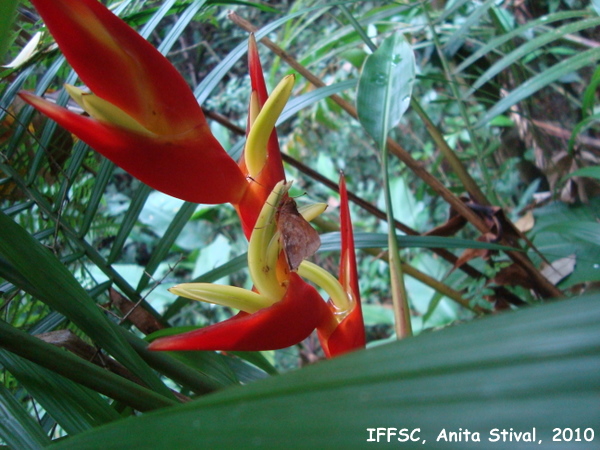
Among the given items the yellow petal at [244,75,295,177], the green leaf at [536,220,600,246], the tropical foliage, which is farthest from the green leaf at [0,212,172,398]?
the green leaf at [536,220,600,246]

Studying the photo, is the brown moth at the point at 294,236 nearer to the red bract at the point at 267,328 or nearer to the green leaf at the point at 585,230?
the red bract at the point at 267,328

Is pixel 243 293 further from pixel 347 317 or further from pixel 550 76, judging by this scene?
pixel 550 76

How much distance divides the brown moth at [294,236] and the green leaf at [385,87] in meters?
0.22

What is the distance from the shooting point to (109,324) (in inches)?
8.1

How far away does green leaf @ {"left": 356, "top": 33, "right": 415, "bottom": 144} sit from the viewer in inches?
18.8

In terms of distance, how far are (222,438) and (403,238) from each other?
0.39 metres

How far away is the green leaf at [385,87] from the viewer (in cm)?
48

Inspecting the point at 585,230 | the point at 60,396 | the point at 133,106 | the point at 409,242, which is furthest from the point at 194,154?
the point at 585,230

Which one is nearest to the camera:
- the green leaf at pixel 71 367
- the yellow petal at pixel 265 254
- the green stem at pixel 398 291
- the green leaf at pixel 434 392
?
the green leaf at pixel 434 392

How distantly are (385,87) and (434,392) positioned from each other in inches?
18.7

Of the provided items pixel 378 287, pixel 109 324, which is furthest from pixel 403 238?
pixel 378 287

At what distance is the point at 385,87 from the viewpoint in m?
0.50

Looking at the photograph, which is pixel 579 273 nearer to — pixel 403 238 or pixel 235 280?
pixel 403 238

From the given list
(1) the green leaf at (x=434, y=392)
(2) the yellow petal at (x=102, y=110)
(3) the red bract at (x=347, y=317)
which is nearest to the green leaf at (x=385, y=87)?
(3) the red bract at (x=347, y=317)
